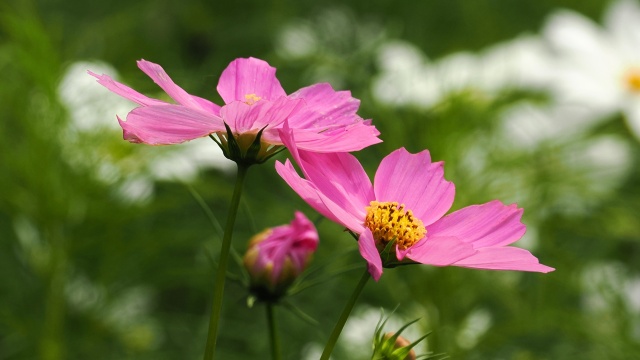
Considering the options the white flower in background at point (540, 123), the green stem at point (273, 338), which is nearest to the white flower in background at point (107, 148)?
the white flower in background at point (540, 123)

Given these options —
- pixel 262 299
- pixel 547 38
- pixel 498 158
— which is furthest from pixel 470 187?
pixel 547 38

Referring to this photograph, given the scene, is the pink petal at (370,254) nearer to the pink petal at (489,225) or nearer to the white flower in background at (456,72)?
the pink petal at (489,225)

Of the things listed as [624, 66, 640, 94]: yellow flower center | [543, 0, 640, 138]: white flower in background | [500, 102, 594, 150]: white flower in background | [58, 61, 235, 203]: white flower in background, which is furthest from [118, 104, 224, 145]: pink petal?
[624, 66, 640, 94]: yellow flower center

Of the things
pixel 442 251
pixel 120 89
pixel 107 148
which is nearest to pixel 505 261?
pixel 442 251

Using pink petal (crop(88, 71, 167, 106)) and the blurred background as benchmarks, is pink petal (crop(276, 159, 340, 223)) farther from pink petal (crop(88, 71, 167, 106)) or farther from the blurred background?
the blurred background

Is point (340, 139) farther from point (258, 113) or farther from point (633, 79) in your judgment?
point (633, 79)
